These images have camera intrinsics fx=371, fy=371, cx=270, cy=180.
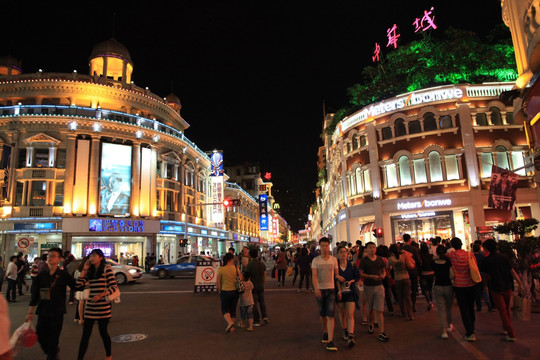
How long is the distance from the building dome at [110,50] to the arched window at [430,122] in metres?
34.1

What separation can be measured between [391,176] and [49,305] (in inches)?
1086

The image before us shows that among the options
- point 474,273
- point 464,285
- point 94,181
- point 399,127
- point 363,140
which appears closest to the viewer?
point 474,273

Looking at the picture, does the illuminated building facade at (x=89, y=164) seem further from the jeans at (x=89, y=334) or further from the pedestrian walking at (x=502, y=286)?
the pedestrian walking at (x=502, y=286)

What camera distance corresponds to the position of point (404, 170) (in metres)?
29.3

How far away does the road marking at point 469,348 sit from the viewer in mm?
6289

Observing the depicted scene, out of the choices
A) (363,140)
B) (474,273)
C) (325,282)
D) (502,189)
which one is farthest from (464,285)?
(363,140)

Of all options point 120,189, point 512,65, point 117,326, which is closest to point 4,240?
point 120,189

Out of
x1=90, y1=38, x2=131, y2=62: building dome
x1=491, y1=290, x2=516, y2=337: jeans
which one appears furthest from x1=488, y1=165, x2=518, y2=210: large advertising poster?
x1=90, y1=38, x2=131, y2=62: building dome

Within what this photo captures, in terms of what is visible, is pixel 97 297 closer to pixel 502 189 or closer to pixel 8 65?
pixel 502 189

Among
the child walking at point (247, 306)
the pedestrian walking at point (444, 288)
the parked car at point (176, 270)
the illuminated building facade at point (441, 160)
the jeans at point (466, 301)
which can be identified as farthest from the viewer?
the illuminated building facade at point (441, 160)

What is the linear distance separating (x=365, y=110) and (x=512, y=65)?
520 inches

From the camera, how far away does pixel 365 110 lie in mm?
31984

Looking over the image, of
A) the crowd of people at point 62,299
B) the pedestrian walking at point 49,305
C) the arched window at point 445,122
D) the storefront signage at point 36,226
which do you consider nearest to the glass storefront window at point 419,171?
the arched window at point 445,122

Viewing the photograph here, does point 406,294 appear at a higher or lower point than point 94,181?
lower
